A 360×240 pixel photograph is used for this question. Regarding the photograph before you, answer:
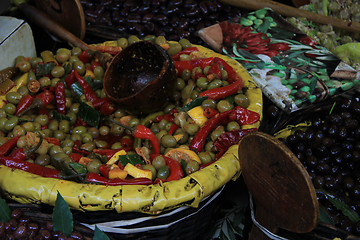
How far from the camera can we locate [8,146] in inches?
66.0

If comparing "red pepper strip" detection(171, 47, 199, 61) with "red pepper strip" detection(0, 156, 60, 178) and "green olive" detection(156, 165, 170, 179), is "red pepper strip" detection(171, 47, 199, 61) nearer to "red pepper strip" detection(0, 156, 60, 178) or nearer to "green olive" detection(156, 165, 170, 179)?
"green olive" detection(156, 165, 170, 179)

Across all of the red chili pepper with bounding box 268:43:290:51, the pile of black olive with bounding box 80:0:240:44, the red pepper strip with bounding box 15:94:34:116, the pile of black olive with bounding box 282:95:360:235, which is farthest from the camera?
the pile of black olive with bounding box 80:0:240:44

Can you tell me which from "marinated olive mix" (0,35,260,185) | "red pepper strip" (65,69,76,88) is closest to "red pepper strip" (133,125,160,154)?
"marinated olive mix" (0,35,260,185)

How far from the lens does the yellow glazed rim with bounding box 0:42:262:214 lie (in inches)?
54.6

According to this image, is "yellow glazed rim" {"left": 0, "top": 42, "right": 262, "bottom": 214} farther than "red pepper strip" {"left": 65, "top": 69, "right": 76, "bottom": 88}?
Answer: No

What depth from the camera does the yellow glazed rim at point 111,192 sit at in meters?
1.39

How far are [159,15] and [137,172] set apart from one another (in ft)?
5.69

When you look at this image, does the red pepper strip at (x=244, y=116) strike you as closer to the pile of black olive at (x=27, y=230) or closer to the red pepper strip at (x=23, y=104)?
the pile of black olive at (x=27, y=230)

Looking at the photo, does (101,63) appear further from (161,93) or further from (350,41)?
(350,41)

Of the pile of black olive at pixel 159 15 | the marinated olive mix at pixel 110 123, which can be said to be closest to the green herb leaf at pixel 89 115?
the marinated olive mix at pixel 110 123

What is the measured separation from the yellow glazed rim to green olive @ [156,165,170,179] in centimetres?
11

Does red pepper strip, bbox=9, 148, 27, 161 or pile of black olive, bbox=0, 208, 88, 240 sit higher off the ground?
red pepper strip, bbox=9, 148, 27, 161

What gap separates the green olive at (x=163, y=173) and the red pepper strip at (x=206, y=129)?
0.81ft

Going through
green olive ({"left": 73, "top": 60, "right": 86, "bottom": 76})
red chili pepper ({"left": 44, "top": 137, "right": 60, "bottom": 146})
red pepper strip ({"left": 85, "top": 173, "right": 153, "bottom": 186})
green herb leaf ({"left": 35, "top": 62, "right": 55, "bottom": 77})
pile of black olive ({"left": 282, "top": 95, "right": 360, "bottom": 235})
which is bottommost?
pile of black olive ({"left": 282, "top": 95, "right": 360, "bottom": 235})
